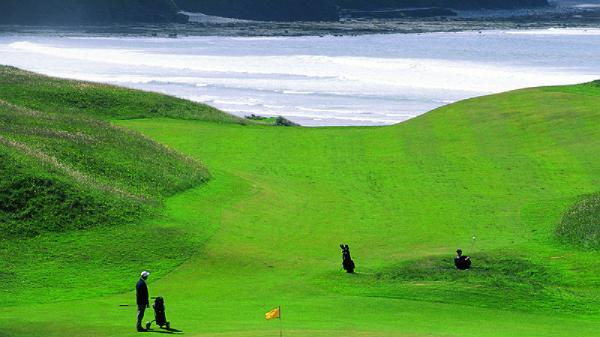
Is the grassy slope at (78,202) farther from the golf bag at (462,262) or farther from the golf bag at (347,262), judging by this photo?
the golf bag at (462,262)

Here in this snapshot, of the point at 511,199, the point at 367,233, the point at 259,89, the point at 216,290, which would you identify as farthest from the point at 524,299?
the point at 259,89

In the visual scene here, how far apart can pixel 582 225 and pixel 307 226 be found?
9785 mm

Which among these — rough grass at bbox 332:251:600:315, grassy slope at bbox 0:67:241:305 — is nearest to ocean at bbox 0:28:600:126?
grassy slope at bbox 0:67:241:305

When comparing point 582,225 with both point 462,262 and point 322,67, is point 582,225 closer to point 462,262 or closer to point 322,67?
point 462,262

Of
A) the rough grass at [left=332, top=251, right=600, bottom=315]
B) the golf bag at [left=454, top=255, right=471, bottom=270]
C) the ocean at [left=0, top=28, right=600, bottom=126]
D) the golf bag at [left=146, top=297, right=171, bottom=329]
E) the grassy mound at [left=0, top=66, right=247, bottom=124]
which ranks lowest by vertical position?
the ocean at [left=0, top=28, right=600, bottom=126]

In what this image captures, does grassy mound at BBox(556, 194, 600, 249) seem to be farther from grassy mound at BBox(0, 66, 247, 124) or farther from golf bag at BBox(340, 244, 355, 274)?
grassy mound at BBox(0, 66, 247, 124)

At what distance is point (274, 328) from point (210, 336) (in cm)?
168

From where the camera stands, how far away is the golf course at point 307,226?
29.3 m

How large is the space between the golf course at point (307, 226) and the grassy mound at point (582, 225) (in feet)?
0.24

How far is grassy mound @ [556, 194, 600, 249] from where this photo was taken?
3831 centimetres

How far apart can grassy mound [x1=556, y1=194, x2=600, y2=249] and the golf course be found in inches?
2.8

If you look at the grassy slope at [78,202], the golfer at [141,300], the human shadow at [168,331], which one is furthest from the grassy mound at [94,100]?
the human shadow at [168,331]

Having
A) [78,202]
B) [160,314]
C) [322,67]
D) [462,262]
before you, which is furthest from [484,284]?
[322,67]

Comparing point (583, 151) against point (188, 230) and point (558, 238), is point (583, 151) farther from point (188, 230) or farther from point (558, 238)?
point (188, 230)
